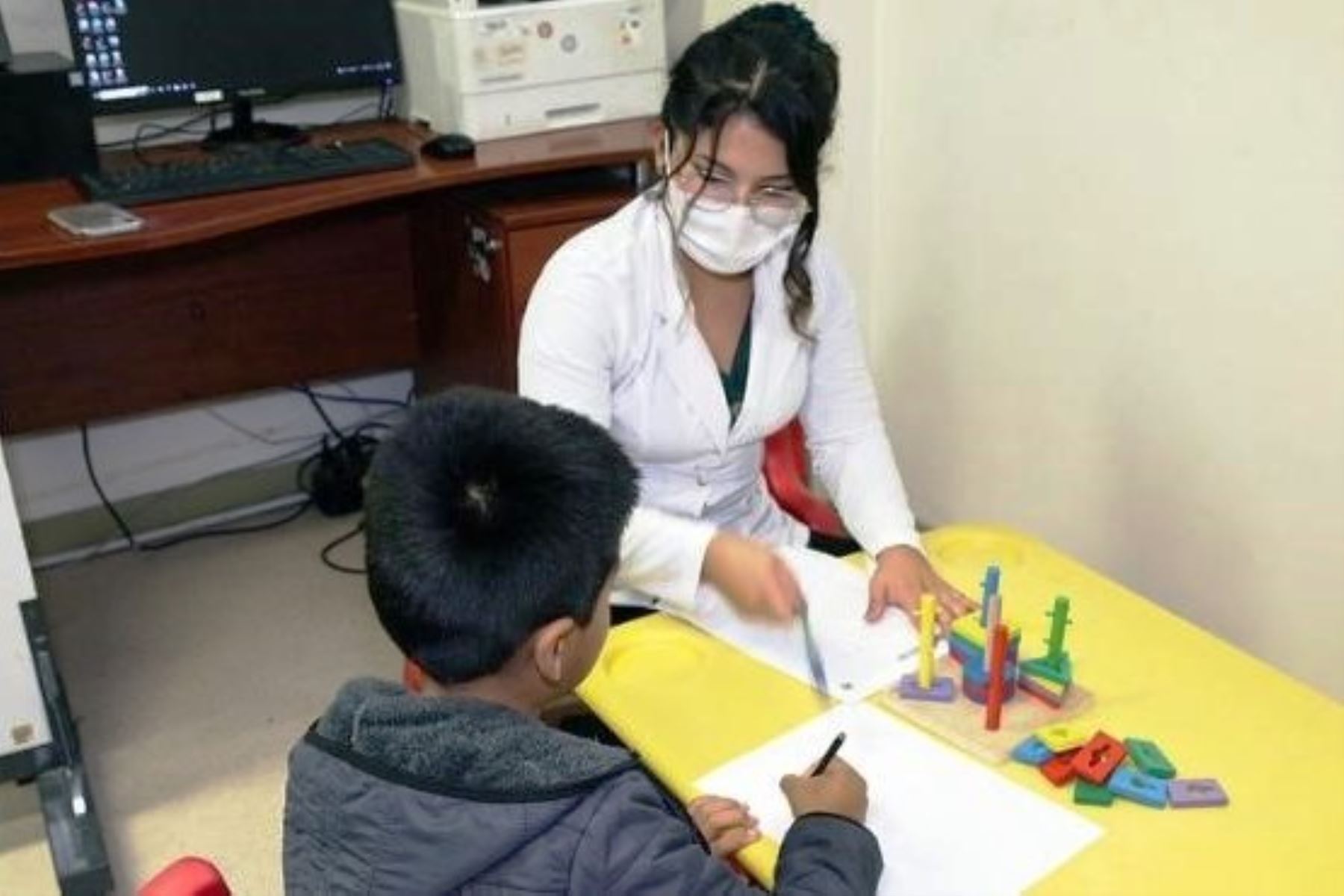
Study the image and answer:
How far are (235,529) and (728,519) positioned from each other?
164cm

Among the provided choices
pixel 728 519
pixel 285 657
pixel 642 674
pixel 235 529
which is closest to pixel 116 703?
pixel 285 657

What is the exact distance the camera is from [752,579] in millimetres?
1302

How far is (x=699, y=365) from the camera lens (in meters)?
1.54

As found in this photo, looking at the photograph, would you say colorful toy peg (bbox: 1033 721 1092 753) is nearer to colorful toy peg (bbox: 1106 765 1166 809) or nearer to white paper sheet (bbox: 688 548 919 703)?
colorful toy peg (bbox: 1106 765 1166 809)

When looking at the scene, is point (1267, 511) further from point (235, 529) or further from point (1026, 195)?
point (235, 529)

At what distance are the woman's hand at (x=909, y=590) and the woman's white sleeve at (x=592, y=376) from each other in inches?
7.3

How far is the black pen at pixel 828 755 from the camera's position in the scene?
3.37ft

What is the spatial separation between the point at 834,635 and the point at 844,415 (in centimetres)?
45

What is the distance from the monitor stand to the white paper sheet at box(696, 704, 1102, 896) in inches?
67.5

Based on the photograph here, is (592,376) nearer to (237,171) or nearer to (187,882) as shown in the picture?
(187,882)

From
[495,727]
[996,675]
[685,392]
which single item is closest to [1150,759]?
[996,675]

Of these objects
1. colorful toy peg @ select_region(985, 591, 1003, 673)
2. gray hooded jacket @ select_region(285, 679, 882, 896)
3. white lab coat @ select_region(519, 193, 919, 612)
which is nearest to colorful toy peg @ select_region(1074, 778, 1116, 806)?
colorful toy peg @ select_region(985, 591, 1003, 673)

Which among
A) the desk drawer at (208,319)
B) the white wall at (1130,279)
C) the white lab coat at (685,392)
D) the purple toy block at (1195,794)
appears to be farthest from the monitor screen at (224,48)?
the purple toy block at (1195,794)

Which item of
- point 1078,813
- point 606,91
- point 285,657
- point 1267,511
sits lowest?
point 285,657
